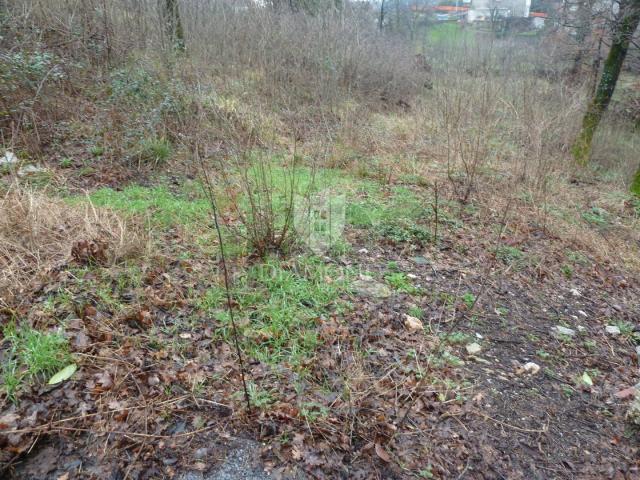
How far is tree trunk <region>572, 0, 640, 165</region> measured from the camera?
7.42 metres

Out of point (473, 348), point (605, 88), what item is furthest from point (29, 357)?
point (605, 88)

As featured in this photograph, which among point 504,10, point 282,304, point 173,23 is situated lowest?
point 282,304

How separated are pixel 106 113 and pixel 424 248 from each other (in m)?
4.51

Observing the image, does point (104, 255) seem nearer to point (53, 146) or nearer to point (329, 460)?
point (329, 460)

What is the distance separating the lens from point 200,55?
6.29 m

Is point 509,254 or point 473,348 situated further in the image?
point 509,254

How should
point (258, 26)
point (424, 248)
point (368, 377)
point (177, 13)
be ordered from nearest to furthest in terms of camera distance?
point (368, 377) < point (424, 248) < point (177, 13) < point (258, 26)

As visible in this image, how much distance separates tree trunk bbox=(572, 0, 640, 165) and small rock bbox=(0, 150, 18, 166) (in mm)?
9142

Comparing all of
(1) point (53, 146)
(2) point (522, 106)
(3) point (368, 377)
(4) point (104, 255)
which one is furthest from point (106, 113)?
(2) point (522, 106)

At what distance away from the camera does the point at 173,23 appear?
6.61 metres

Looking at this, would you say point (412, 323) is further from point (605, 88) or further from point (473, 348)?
point (605, 88)

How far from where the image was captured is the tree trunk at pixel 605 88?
24.3ft

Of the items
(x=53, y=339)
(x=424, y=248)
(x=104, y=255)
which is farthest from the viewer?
(x=424, y=248)

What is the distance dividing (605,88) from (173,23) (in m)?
8.30
